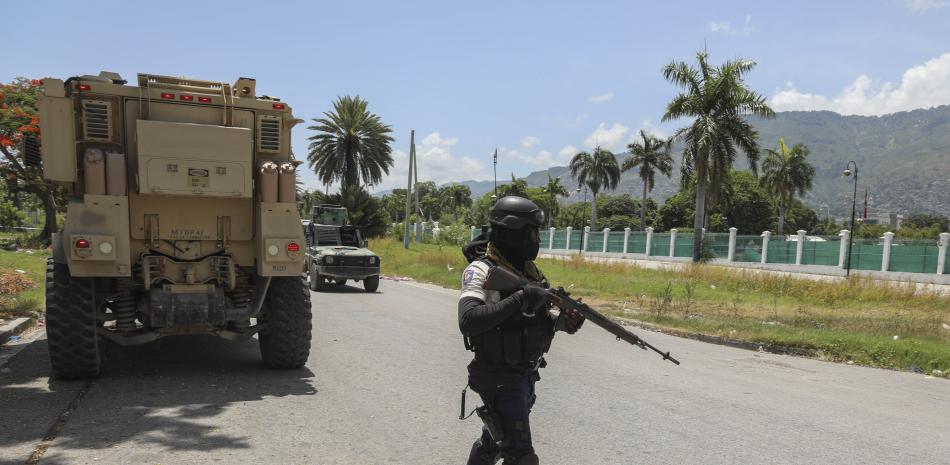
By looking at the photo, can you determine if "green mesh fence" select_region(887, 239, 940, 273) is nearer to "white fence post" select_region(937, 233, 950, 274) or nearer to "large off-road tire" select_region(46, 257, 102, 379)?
"white fence post" select_region(937, 233, 950, 274)

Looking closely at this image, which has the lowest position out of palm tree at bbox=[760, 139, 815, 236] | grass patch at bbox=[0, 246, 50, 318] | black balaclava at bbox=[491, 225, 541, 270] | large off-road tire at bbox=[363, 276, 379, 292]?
large off-road tire at bbox=[363, 276, 379, 292]

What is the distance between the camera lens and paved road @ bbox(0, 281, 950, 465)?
4.79 m

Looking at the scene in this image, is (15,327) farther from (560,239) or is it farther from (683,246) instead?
(560,239)

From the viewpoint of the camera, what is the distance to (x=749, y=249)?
38.4 meters

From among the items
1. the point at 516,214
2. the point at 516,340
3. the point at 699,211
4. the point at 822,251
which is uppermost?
the point at 516,214

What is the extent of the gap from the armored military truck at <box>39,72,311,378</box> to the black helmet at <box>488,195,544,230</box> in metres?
4.24

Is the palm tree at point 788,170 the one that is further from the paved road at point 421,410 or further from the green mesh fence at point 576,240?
the paved road at point 421,410

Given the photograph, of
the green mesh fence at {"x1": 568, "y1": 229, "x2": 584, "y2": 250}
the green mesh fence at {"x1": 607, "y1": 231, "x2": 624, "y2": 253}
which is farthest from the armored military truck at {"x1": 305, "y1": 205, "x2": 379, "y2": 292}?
the green mesh fence at {"x1": 568, "y1": 229, "x2": 584, "y2": 250}

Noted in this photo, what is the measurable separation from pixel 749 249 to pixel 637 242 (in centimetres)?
1019

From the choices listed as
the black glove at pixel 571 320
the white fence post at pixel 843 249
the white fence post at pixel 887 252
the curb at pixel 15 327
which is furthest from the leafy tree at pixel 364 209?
the black glove at pixel 571 320

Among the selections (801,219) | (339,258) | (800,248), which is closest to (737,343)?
(339,258)

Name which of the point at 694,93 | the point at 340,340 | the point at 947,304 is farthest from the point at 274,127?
the point at 694,93

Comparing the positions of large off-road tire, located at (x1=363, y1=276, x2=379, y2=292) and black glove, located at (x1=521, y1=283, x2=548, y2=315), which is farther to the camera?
large off-road tire, located at (x1=363, y1=276, x2=379, y2=292)

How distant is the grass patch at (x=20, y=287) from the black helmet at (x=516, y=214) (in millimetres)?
9900
